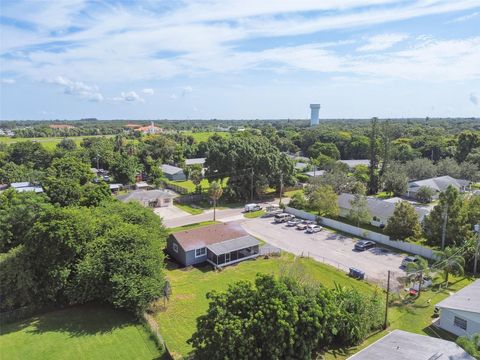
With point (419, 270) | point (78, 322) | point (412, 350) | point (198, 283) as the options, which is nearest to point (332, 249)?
point (419, 270)

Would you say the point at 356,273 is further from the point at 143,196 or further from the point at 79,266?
the point at 143,196

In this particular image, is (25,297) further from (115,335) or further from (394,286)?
(394,286)

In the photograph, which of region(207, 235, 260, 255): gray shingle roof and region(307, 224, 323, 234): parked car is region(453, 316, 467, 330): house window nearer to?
region(207, 235, 260, 255): gray shingle roof

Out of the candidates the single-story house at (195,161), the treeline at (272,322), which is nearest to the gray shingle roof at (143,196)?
the single-story house at (195,161)

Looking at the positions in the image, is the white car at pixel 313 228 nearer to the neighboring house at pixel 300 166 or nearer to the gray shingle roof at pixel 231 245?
the gray shingle roof at pixel 231 245

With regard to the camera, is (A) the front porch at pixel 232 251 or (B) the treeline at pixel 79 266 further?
(A) the front porch at pixel 232 251

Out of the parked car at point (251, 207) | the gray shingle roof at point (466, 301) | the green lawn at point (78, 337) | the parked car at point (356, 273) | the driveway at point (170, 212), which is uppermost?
the gray shingle roof at point (466, 301)
